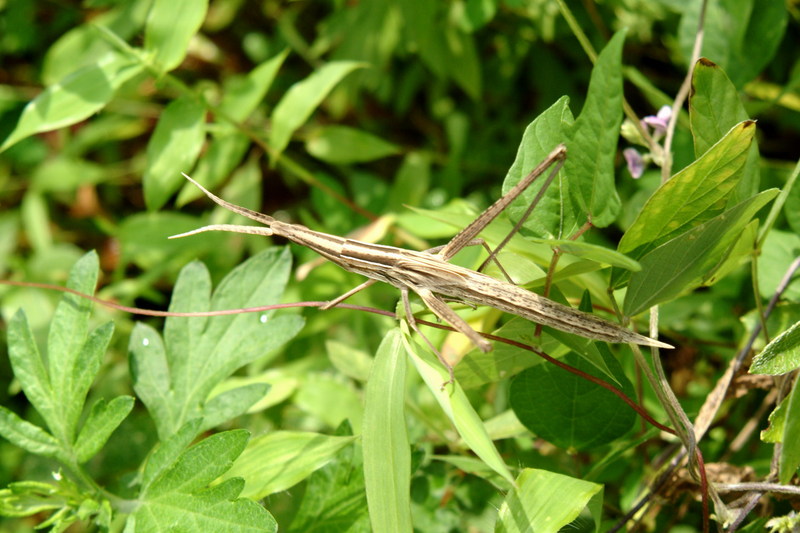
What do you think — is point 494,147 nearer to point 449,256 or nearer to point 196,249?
point 196,249

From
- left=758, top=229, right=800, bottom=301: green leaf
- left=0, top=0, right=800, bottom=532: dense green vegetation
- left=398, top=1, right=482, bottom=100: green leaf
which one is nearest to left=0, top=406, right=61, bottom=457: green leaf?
left=0, top=0, right=800, bottom=532: dense green vegetation

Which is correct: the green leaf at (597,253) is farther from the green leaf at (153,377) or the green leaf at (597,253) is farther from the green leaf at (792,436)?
the green leaf at (153,377)

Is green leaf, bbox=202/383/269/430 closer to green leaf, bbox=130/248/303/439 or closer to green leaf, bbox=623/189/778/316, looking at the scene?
green leaf, bbox=130/248/303/439

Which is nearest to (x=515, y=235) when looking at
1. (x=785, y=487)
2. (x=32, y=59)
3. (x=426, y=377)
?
(x=426, y=377)

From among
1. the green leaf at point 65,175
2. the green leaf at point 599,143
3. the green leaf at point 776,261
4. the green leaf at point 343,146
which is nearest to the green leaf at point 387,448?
the green leaf at point 599,143

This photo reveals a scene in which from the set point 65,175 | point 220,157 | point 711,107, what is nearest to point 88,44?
point 65,175
